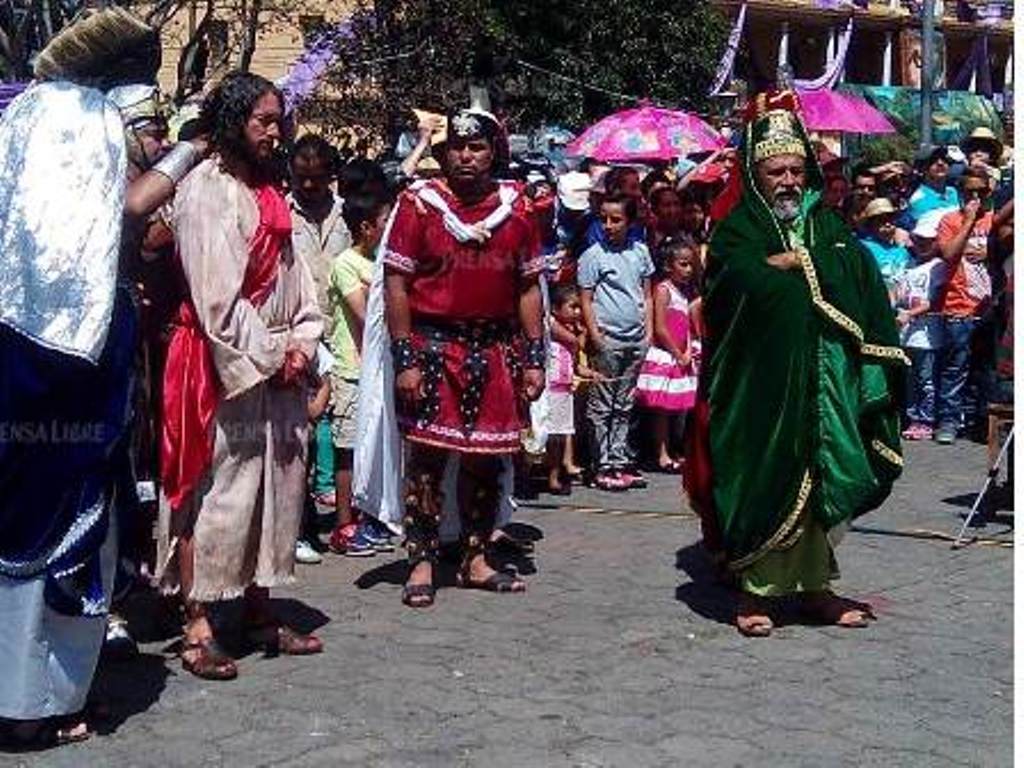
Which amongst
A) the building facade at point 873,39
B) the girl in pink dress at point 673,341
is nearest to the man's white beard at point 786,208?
the girl in pink dress at point 673,341

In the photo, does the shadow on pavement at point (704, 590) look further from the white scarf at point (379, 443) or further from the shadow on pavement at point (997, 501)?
the shadow on pavement at point (997, 501)

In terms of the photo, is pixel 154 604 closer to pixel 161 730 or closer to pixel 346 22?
pixel 161 730

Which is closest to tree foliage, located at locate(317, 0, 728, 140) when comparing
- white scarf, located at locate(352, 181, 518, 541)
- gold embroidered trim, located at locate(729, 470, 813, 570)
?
white scarf, located at locate(352, 181, 518, 541)

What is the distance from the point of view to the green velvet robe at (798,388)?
20.1 ft

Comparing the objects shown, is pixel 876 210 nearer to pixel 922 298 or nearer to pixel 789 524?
pixel 922 298

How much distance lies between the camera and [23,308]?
470 centimetres

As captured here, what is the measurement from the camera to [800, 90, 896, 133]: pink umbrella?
18516mm

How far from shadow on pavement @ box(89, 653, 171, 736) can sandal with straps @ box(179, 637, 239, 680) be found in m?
0.10

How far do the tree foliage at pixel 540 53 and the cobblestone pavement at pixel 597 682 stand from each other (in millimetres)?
12417

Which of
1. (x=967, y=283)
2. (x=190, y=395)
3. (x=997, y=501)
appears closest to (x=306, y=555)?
(x=190, y=395)

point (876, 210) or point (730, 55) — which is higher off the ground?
point (730, 55)

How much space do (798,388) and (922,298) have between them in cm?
562

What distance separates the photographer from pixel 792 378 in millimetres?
6117

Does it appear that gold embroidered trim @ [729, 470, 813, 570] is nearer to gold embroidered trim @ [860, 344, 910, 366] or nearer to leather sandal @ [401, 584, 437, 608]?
gold embroidered trim @ [860, 344, 910, 366]
